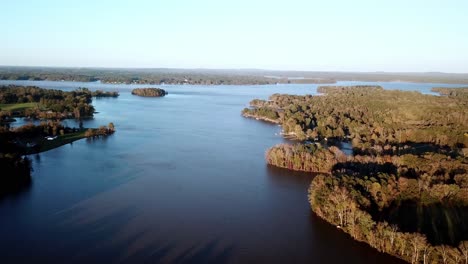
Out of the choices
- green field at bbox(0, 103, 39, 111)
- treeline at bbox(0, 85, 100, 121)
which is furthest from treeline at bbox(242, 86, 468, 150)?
green field at bbox(0, 103, 39, 111)

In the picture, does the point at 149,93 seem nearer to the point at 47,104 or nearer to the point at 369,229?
the point at 47,104

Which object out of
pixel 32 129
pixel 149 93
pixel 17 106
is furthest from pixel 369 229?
pixel 149 93

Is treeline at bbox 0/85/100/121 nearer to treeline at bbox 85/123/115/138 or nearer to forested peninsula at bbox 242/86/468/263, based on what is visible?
treeline at bbox 85/123/115/138

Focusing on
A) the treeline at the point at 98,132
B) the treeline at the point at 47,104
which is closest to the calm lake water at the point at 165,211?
the treeline at the point at 98,132

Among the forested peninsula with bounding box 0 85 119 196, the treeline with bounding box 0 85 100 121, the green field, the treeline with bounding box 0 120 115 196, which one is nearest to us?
the treeline with bounding box 0 120 115 196

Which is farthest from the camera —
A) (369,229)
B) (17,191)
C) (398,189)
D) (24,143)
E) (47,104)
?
(47,104)

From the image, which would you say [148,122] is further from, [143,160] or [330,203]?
[330,203]
